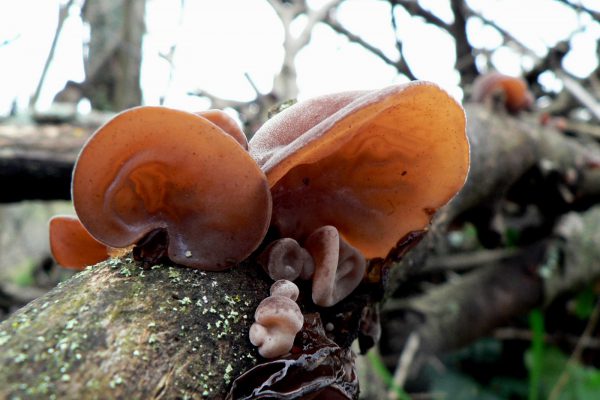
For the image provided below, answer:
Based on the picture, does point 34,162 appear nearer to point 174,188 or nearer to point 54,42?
point 54,42

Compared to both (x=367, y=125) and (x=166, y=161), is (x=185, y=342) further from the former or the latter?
(x=367, y=125)

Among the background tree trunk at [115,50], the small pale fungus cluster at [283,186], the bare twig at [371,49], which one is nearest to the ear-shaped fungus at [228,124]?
the small pale fungus cluster at [283,186]

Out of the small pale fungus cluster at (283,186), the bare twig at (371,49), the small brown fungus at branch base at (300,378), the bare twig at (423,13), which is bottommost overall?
the bare twig at (371,49)

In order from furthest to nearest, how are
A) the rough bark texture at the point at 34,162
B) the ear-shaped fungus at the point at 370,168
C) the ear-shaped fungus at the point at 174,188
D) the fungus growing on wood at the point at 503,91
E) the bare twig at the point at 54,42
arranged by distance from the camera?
the bare twig at the point at 54,42 → the fungus growing on wood at the point at 503,91 → the rough bark texture at the point at 34,162 → the ear-shaped fungus at the point at 370,168 → the ear-shaped fungus at the point at 174,188

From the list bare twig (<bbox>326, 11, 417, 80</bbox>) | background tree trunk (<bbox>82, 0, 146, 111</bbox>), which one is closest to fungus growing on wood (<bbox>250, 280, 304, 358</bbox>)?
bare twig (<bbox>326, 11, 417, 80</bbox>)

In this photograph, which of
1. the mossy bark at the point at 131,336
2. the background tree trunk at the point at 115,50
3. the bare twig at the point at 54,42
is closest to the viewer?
the mossy bark at the point at 131,336

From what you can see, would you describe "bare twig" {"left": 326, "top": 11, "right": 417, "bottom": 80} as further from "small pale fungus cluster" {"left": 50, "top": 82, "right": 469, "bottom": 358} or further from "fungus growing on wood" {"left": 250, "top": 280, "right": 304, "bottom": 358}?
"fungus growing on wood" {"left": 250, "top": 280, "right": 304, "bottom": 358}

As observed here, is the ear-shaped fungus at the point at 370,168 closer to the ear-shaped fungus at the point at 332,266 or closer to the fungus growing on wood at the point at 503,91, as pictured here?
the ear-shaped fungus at the point at 332,266

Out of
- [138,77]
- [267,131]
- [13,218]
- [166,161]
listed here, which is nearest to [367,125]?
[267,131]
